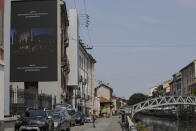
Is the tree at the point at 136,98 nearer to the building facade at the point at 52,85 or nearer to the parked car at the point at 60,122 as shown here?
the building facade at the point at 52,85

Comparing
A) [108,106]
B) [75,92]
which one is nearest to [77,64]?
[75,92]

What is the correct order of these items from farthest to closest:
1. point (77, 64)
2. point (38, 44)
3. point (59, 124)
Result: point (77, 64)
point (38, 44)
point (59, 124)

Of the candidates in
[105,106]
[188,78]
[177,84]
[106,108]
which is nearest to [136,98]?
[106,108]

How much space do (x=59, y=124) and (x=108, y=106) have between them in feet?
382

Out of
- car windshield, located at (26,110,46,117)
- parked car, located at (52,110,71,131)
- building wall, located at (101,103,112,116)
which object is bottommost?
building wall, located at (101,103,112,116)

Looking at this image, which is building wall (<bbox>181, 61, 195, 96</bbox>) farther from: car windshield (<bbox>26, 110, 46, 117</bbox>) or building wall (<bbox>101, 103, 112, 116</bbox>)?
car windshield (<bbox>26, 110, 46, 117</bbox>)

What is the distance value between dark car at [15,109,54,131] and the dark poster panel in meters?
27.1

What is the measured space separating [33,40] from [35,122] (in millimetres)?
30620

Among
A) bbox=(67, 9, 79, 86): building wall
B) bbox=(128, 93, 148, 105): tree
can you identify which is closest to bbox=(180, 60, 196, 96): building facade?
bbox=(67, 9, 79, 86): building wall

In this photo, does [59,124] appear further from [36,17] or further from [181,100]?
[181,100]

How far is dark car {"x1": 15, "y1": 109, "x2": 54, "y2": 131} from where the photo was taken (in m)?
20.3

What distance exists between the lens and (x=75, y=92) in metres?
76.4

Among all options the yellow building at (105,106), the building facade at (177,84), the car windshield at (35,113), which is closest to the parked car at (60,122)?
the car windshield at (35,113)

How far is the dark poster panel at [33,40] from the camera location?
49.2 m
